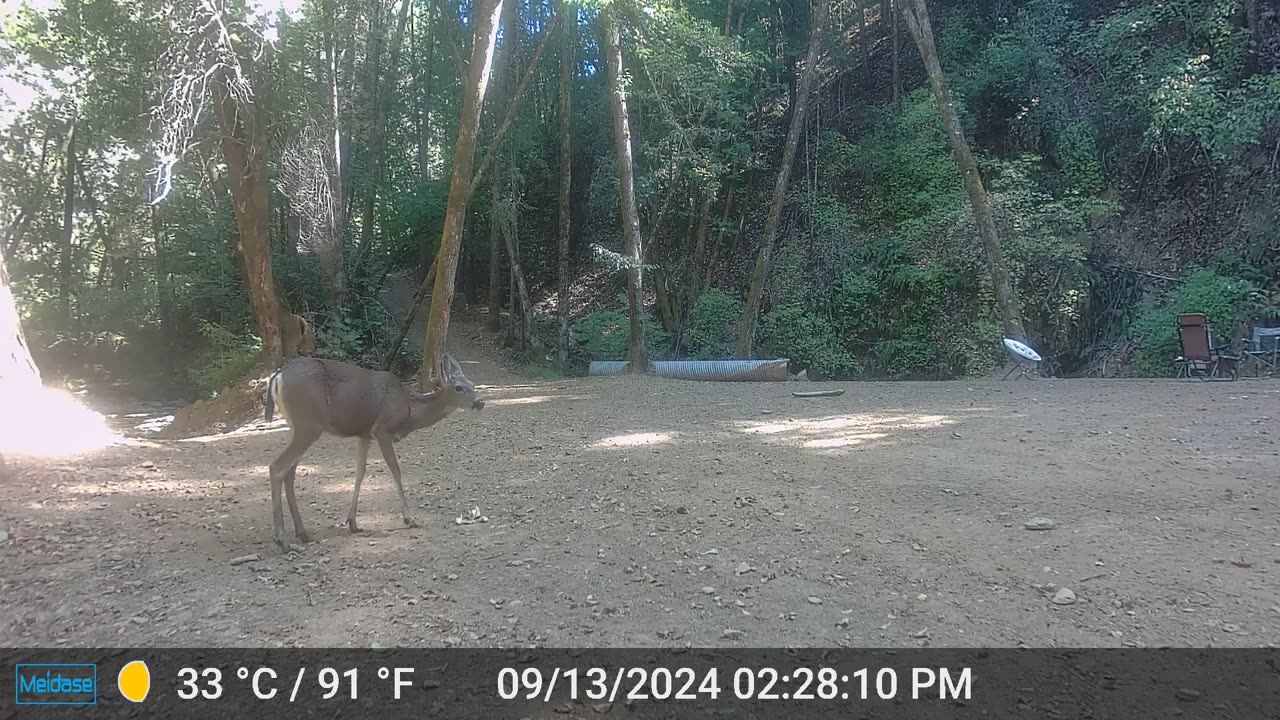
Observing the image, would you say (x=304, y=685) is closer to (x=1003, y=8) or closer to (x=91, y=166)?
(x=1003, y=8)

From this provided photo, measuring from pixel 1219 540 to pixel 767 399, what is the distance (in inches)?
262

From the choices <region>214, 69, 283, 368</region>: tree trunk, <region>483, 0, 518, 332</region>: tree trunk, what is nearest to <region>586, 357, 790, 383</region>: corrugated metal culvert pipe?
<region>483, 0, 518, 332</region>: tree trunk

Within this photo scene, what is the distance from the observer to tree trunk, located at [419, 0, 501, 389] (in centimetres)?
1056

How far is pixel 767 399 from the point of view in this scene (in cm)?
1084

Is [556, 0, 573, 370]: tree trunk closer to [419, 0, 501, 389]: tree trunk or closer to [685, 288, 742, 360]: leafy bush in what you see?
[685, 288, 742, 360]: leafy bush

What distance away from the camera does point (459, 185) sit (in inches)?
418

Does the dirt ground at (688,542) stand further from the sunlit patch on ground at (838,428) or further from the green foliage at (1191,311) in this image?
the green foliage at (1191,311)

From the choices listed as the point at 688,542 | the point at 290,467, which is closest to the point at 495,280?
the point at 290,467

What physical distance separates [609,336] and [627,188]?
17.9ft

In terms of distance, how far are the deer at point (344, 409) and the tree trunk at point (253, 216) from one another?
282 inches

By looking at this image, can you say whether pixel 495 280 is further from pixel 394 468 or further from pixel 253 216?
pixel 394 468

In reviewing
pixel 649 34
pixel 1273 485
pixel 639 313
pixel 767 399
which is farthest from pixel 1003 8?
pixel 1273 485

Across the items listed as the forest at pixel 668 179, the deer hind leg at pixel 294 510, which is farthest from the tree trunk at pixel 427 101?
the deer hind leg at pixel 294 510

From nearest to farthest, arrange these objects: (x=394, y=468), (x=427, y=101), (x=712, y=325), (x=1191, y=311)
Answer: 1. (x=394, y=468)
2. (x=1191, y=311)
3. (x=712, y=325)
4. (x=427, y=101)
